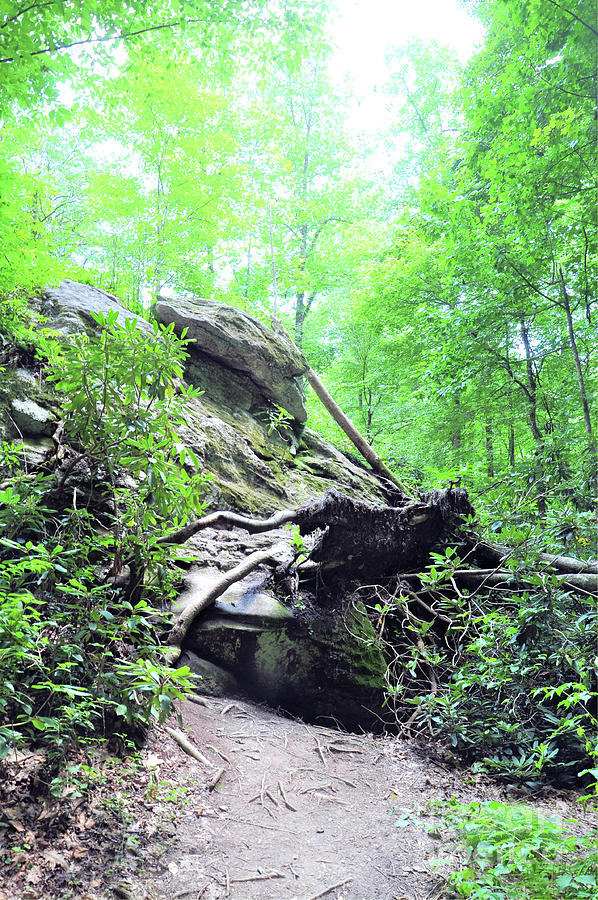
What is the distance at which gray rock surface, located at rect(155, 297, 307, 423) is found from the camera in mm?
7367

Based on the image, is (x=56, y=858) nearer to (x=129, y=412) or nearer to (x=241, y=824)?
(x=241, y=824)

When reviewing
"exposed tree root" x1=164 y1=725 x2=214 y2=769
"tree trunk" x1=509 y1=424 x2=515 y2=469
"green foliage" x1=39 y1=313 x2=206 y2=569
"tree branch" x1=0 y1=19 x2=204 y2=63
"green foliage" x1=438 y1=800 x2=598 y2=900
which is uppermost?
"tree branch" x1=0 y1=19 x2=204 y2=63

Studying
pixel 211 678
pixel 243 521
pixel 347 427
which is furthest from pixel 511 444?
pixel 211 678

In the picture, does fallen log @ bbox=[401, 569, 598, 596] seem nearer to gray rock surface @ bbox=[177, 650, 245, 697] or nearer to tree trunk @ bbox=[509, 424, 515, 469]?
gray rock surface @ bbox=[177, 650, 245, 697]

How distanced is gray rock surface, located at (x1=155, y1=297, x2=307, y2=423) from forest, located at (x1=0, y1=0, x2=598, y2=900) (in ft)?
1.39

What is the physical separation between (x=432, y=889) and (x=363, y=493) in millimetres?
6510

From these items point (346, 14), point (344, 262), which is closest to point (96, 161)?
point (344, 262)

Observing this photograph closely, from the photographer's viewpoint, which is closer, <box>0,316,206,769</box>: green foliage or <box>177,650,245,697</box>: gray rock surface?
<box>0,316,206,769</box>: green foliage

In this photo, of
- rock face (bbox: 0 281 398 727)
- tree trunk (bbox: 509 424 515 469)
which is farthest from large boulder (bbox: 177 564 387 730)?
tree trunk (bbox: 509 424 515 469)

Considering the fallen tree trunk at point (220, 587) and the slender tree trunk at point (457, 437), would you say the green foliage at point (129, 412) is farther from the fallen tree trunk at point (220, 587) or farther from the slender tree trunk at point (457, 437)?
the slender tree trunk at point (457, 437)

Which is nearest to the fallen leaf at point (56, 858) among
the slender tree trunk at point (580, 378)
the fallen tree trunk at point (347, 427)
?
the slender tree trunk at point (580, 378)

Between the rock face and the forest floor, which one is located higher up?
the rock face

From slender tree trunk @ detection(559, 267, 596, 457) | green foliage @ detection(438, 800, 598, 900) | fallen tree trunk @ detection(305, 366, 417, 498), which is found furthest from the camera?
fallen tree trunk @ detection(305, 366, 417, 498)

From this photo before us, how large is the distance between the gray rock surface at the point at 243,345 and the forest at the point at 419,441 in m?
0.42
